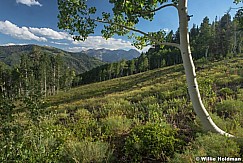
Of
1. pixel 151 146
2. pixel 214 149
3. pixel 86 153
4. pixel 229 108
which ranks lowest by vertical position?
pixel 86 153

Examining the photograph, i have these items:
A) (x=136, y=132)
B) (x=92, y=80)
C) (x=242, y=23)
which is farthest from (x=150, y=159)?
(x=92, y=80)

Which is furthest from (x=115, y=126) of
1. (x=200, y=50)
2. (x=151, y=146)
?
(x=200, y=50)

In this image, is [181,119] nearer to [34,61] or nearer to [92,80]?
[34,61]

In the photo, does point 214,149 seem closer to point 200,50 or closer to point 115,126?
point 115,126

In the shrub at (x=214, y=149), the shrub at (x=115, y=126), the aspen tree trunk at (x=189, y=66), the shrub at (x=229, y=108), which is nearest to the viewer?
the shrub at (x=214, y=149)

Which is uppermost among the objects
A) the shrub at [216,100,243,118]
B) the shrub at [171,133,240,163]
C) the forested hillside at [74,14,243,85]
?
the forested hillside at [74,14,243,85]

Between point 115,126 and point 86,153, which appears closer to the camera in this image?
point 86,153

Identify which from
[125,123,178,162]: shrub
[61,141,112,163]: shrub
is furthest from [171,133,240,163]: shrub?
[61,141,112,163]: shrub

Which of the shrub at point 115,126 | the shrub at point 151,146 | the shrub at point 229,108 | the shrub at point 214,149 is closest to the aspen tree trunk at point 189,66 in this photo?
the shrub at point 214,149

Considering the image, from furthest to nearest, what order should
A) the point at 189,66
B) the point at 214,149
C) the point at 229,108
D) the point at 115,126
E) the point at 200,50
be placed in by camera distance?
the point at 200,50
the point at 229,108
the point at 115,126
the point at 189,66
the point at 214,149

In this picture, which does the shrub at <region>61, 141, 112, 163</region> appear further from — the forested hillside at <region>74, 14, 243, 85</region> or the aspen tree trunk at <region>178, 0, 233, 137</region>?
the forested hillside at <region>74, 14, 243, 85</region>

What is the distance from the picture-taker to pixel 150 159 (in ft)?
14.0

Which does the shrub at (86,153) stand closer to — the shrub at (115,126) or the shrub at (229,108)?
the shrub at (115,126)

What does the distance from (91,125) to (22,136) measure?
6.87ft
